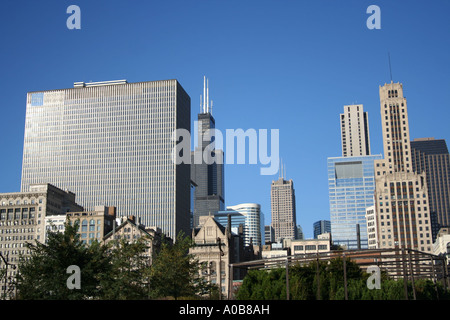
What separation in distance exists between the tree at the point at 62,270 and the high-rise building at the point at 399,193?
129826mm

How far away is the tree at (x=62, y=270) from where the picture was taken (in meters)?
49.5

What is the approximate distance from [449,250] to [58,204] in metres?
134

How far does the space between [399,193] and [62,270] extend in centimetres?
14274

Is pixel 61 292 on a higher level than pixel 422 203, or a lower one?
lower

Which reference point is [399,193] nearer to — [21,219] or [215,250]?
[215,250]

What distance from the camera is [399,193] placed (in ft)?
573

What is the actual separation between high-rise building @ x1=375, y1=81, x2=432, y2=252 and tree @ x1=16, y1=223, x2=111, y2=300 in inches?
5111

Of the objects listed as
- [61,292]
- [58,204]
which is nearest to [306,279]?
[61,292]

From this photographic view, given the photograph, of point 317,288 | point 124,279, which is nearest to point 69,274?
point 124,279

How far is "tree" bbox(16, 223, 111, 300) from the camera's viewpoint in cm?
4947

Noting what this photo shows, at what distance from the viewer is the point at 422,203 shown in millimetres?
171250
